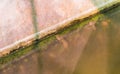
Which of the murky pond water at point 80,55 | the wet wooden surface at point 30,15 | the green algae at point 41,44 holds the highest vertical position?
the wet wooden surface at point 30,15

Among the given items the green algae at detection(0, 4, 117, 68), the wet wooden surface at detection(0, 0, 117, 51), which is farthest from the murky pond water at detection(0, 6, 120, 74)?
the wet wooden surface at detection(0, 0, 117, 51)

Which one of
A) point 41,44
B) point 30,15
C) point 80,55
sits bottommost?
point 80,55

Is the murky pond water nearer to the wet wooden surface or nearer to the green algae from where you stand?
the green algae

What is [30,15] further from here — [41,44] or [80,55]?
[80,55]

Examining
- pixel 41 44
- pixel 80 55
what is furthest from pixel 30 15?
pixel 80 55

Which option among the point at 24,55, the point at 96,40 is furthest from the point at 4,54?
the point at 96,40

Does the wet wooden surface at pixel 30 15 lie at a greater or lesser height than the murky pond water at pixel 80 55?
greater

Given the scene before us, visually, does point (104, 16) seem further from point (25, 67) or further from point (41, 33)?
point (25, 67)

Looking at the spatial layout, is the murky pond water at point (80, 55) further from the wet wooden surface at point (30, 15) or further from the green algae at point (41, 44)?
the wet wooden surface at point (30, 15)

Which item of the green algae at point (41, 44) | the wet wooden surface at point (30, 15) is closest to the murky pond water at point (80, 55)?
the green algae at point (41, 44)
